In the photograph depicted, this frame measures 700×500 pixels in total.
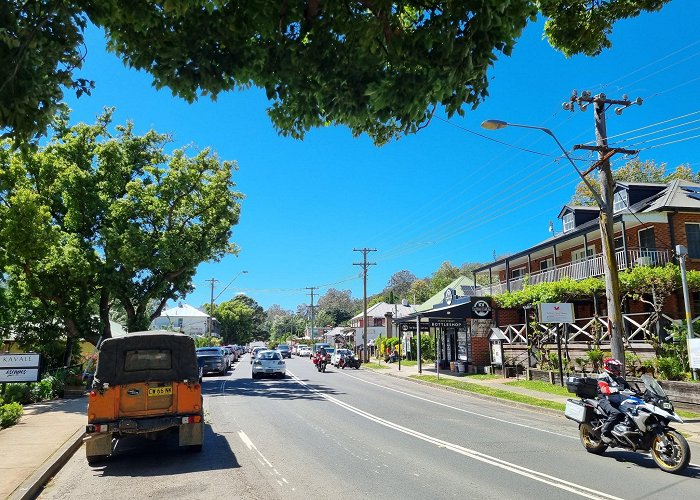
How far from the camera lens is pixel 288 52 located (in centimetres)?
546

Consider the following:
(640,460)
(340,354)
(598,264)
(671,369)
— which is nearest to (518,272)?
(598,264)

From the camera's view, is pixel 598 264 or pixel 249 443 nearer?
pixel 249 443

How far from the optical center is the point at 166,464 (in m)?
8.56

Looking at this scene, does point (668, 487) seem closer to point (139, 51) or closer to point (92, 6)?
point (139, 51)

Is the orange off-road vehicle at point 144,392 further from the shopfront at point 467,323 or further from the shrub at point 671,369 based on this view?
the shopfront at point 467,323

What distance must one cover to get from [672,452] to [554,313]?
12.7m

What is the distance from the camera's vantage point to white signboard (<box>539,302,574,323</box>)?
19938 mm

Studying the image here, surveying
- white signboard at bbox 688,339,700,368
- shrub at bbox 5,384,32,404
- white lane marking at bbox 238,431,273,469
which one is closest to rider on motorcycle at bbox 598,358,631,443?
white lane marking at bbox 238,431,273,469

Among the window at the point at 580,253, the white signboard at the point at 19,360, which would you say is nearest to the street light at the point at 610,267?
the white signboard at the point at 19,360

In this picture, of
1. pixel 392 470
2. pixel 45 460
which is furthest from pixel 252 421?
pixel 392 470

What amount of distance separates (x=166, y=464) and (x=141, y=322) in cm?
2190

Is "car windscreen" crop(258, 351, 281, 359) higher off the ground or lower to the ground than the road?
higher

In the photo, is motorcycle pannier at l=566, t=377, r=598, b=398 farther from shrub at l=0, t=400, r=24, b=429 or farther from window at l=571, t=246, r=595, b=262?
window at l=571, t=246, r=595, b=262

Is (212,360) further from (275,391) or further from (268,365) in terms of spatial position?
(275,391)
